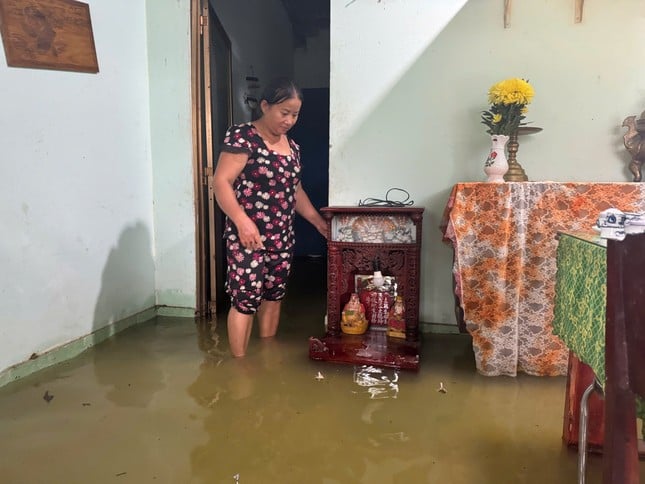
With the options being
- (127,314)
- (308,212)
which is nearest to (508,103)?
(308,212)

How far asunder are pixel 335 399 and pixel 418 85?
5.65 ft

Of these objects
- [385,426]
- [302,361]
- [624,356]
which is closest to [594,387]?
[624,356]

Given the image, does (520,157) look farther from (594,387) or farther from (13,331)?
(13,331)

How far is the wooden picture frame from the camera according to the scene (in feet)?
5.68

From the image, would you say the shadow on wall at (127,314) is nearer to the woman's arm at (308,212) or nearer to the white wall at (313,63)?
the woman's arm at (308,212)

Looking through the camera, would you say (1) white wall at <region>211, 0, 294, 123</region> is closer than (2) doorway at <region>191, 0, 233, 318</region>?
No

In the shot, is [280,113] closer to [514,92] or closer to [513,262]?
[514,92]

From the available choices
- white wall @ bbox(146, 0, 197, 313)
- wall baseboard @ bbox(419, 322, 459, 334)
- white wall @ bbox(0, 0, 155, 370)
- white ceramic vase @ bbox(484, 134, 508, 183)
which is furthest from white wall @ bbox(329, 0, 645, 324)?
white wall @ bbox(0, 0, 155, 370)

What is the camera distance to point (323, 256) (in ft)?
17.3

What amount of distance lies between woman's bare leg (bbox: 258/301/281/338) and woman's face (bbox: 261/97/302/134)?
922 mm

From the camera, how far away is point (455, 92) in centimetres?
236

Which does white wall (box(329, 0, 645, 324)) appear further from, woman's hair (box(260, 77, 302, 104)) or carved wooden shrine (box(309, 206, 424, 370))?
woman's hair (box(260, 77, 302, 104))

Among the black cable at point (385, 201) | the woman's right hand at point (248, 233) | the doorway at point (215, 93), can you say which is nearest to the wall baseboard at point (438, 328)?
the black cable at point (385, 201)

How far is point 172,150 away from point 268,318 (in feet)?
4.03
